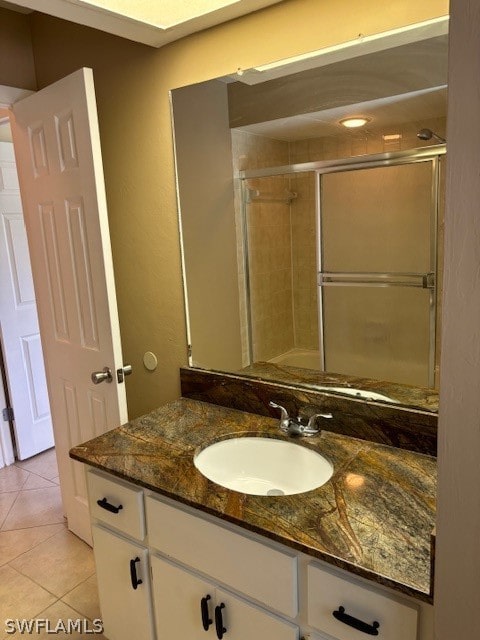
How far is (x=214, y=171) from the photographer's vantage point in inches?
69.8

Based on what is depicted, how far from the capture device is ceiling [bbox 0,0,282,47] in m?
1.37

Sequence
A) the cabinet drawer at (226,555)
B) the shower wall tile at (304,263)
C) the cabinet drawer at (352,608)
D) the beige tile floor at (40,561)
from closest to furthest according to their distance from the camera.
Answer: the cabinet drawer at (352,608) < the cabinet drawer at (226,555) < the shower wall tile at (304,263) < the beige tile floor at (40,561)

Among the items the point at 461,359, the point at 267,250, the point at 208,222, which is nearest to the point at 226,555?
the point at 461,359

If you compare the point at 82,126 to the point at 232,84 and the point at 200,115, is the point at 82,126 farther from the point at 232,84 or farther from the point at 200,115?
the point at 232,84

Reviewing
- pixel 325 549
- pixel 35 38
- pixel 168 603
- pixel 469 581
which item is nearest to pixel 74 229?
pixel 35 38

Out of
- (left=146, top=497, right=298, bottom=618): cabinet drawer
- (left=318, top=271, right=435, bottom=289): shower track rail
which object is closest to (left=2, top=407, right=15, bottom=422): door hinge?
(left=146, top=497, right=298, bottom=618): cabinet drawer

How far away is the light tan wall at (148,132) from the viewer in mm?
1556

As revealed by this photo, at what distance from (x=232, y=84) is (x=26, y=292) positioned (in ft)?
7.63

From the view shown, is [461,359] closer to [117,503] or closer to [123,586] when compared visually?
[117,503]

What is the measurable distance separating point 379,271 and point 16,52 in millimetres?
1873

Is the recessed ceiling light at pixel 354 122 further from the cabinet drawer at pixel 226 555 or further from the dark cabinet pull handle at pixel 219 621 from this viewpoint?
the dark cabinet pull handle at pixel 219 621

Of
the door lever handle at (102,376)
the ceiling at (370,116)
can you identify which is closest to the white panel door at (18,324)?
the door lever handle at (102,376)

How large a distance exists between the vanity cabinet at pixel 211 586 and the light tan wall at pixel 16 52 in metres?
1.75

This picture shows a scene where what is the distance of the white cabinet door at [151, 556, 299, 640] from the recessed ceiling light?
4.39 ft
